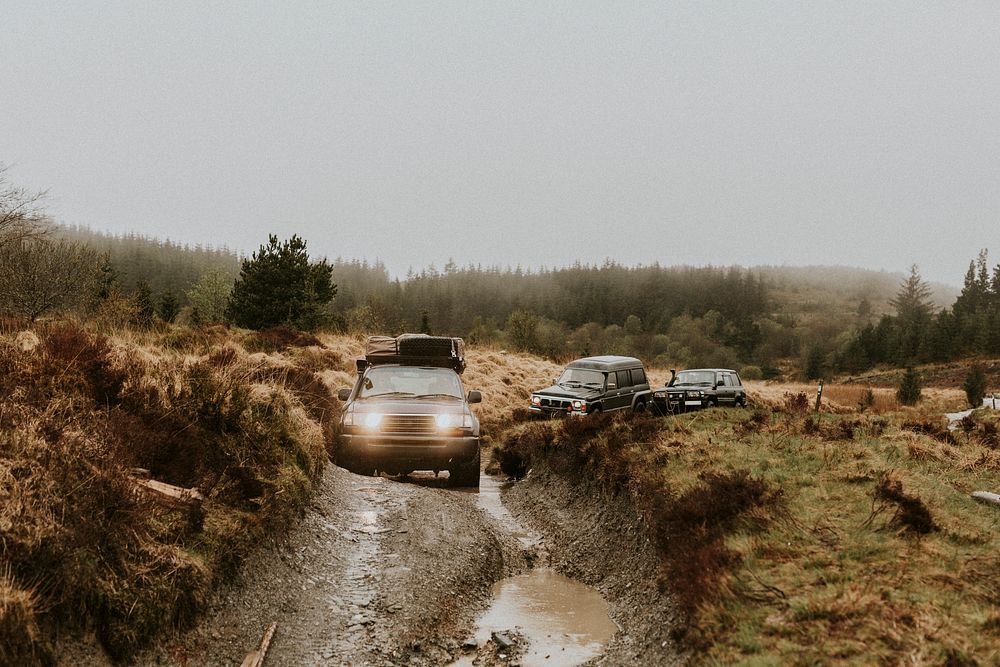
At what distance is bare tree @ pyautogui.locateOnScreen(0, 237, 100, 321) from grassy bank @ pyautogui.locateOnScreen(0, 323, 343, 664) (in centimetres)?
2246

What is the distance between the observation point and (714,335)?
5782 inches

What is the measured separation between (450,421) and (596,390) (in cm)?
828

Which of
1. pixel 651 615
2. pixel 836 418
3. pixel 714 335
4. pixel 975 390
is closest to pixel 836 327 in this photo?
pixel 714 335

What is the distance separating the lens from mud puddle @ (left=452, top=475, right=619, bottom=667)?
6387 mm

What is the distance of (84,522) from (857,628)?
562 cm

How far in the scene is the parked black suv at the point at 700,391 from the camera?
2162 centimetres

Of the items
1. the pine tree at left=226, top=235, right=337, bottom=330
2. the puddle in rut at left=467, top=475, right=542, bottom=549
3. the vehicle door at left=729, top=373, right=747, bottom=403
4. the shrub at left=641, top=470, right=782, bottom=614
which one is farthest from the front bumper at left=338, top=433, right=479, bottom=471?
the pine tree at left=226, top=235, right=337, bottom=330

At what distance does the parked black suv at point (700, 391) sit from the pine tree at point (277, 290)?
90.1ft

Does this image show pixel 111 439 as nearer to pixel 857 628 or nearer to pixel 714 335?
pixel 857 628

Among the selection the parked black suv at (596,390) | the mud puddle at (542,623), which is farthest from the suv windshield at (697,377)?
the mud puddle at (542,623)

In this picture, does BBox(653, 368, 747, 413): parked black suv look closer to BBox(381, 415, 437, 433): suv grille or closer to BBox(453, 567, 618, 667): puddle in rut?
BBox(381, 415, 437, 433): suv grille

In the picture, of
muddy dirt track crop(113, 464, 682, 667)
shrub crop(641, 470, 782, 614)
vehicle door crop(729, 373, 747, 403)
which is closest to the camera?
muddy dirt track crop(113, 464, 682, 667)

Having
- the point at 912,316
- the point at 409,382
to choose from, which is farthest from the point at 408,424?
the point at 912,316

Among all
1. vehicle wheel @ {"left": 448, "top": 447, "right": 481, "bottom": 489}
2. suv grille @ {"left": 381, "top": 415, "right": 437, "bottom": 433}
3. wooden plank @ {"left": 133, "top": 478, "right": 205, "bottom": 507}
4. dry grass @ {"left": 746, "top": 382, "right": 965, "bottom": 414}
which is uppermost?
wooden plank @ {"left": 133, "top": 478, "right": 205, "bottom": 507}
